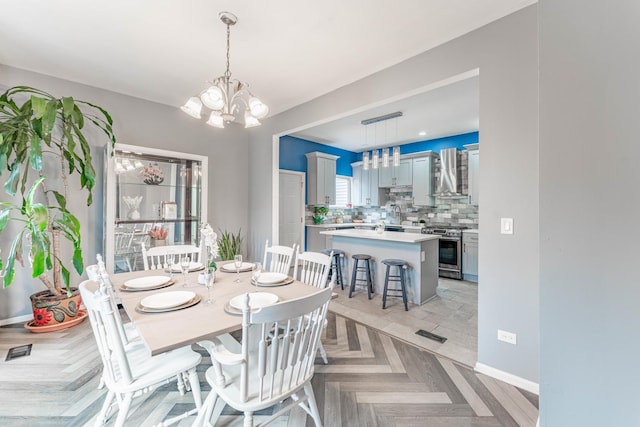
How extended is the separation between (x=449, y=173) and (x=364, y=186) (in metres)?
2.12

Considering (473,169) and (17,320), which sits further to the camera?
(473,169)

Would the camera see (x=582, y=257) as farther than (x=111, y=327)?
No

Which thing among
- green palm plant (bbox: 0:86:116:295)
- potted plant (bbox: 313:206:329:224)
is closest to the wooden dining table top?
green palm plant (bbox: 0:86:116:295)

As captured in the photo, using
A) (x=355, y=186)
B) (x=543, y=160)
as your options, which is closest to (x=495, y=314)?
(x=543, y=160)

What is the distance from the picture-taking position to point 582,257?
3.00ft

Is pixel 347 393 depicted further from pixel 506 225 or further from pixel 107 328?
pixel 506 225

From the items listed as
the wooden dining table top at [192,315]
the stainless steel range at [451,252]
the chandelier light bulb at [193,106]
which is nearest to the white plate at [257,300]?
the wooden dining table top at [192,315]

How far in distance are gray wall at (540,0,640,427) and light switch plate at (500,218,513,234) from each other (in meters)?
1.20

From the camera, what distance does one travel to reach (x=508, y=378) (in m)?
2.01

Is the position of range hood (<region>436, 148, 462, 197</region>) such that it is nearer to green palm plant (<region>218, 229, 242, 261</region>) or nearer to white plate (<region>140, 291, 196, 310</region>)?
green palm plant (<region>218, 229, 242, 261</region>)

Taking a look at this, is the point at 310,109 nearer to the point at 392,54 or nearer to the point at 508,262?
the point at 392,54

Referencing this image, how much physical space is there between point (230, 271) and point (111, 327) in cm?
109

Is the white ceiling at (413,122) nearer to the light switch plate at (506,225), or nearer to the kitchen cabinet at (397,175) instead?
the kitchen cabinet at (397,175)

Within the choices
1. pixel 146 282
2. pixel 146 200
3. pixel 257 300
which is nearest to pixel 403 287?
pixel 257 300
